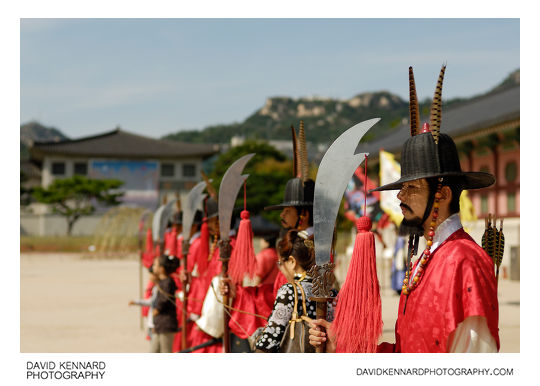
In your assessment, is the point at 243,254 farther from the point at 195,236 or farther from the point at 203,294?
the point at 195,236

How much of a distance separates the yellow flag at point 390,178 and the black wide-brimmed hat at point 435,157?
8.05m

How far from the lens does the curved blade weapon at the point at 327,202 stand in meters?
2.46

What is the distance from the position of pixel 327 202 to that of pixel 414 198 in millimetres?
375

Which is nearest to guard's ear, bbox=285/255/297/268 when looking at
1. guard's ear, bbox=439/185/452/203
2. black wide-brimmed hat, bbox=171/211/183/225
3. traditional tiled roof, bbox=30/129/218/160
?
guard's ear, bbox=439/185/452/203

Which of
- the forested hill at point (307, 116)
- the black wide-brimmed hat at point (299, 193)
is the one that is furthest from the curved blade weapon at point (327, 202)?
the forested hill at point (307, 116)

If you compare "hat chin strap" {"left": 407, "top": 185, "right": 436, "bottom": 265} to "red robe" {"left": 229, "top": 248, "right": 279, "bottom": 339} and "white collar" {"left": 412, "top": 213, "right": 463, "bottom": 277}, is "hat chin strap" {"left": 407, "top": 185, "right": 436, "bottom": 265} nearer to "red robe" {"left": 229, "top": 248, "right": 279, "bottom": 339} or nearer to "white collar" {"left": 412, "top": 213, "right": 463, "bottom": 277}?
"white collar" {"left": 412, "top": 213, "right": 463, "bottom": 277}

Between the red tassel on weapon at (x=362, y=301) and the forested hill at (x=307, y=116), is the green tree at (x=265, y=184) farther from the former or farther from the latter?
the forested hill at (x=307, y=116)

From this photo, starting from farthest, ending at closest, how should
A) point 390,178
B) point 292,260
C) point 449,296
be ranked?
1. point 390,178
2. point 292,260
3. point 449,296

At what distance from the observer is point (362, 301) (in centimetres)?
228

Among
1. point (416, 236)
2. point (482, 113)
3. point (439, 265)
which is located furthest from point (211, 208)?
point (482, 113)

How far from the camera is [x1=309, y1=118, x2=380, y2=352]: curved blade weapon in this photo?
8.05 feet

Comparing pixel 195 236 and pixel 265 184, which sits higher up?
pixel 265 184

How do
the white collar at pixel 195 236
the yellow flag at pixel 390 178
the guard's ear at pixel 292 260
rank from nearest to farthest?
the guard's ear at pixel 292 260 < the white collar at pixel 195 236 < the yellow flag at pixel 390 178

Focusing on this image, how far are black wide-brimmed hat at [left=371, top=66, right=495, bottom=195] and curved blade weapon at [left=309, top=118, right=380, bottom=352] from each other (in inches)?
9.8
